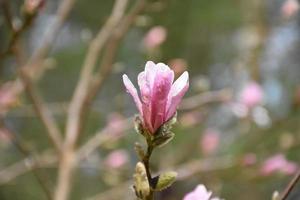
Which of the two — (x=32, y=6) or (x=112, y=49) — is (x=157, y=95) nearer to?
(x=32, y=6)

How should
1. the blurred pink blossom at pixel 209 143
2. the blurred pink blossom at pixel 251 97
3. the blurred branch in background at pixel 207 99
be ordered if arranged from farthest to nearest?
the blurred pink blossom at pixel 209 143 < the blurred pink blossom at pixel 251 97 < the blurred branch in background at pixel 207 99

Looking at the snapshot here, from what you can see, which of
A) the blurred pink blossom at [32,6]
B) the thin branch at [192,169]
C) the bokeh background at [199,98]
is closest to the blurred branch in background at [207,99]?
the bokeh background at [199,98]

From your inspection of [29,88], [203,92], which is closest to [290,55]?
[203,92]

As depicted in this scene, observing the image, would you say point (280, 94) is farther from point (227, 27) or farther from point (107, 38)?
point (107, 38)

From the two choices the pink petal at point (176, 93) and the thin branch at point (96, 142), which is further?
the thin branch at point (96, 142)

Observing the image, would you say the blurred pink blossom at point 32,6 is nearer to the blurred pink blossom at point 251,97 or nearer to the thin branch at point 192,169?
the thin branch at point 192,169

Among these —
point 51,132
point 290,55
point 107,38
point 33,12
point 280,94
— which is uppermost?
point 290,55

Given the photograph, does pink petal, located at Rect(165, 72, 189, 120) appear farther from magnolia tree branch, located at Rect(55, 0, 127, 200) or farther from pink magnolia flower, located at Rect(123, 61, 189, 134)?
magnolia tree branch, located at Rect(55, 0, 127, 200)
